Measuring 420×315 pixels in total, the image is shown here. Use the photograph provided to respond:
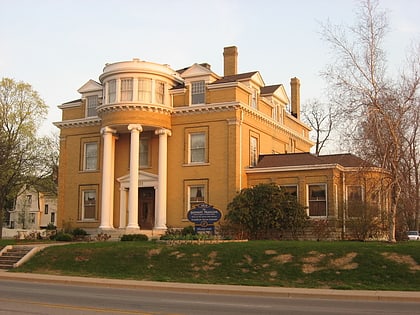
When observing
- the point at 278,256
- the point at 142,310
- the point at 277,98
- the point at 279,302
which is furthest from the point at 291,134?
the point at 142,310

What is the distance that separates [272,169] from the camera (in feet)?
130

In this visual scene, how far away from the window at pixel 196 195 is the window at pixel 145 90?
7.18 metres

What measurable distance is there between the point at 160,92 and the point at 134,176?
6.57 m

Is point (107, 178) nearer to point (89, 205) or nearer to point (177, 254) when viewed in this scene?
point (89, 205)

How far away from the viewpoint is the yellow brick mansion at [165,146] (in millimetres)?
39906

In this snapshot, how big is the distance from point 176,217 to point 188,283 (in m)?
19.8

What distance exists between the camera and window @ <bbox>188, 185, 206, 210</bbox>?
4072 cm

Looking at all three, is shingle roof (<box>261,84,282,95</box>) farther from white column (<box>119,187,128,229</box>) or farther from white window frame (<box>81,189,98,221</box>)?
white window frame (<box>81,189,98,221</box>)

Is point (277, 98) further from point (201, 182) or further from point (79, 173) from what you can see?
point (79, 173)

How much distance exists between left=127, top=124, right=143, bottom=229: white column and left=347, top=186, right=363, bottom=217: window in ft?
48.0

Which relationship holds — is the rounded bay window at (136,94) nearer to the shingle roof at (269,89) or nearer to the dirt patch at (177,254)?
the shingle roof at (269,89)

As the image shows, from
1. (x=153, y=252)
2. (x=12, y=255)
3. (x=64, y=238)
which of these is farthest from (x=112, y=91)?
(x=153, y=252)

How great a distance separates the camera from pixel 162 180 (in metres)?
40.8

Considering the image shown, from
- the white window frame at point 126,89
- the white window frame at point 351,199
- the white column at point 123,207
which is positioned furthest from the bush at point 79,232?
the white window frame at point 351,199
